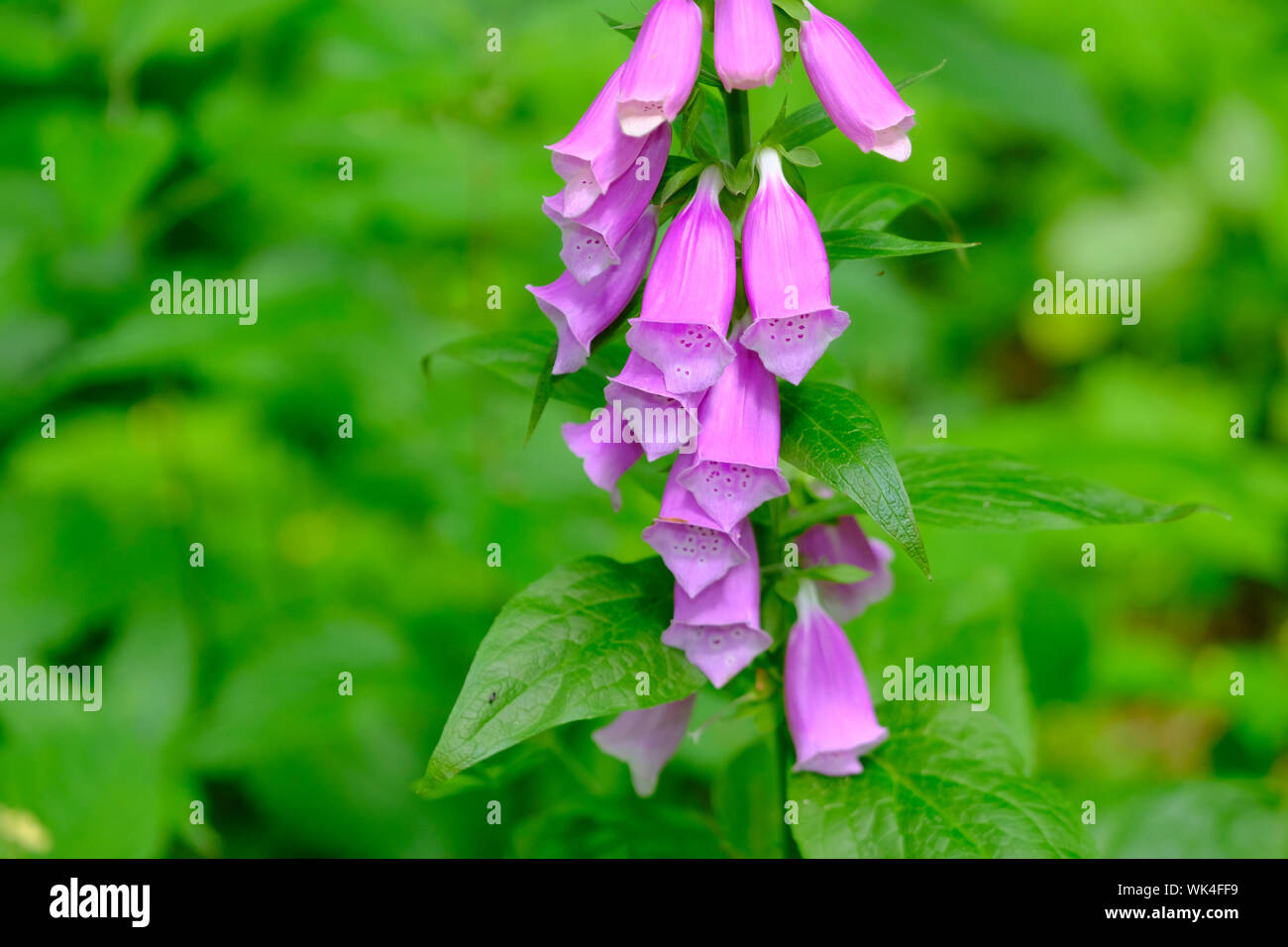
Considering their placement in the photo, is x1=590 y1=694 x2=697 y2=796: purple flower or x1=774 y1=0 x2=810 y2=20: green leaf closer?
x1=774 y1=0 x2=810 y2=20: green leaf

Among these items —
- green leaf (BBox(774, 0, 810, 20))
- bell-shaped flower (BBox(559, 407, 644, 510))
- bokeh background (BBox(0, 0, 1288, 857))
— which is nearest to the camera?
green leaf (BBox(774, 0, 810, 20))

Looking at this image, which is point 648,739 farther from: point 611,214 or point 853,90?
point 853,90

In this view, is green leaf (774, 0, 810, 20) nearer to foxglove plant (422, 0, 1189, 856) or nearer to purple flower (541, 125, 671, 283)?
foxglove plant (422, 0, 1189, 856)

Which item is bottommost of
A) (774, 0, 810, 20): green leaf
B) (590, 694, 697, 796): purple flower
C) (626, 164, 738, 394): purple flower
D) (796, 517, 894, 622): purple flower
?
(590, 694, 697, 796): purple flower

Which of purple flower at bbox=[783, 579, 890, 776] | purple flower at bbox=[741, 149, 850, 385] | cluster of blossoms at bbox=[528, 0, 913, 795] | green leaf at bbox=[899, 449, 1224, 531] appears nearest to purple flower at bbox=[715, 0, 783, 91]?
cluster of blossoms at bbox=[528, 0, 913, 795]

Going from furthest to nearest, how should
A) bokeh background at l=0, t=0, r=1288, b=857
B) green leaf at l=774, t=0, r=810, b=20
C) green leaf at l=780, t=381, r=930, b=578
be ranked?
1. bokeh background at l=0, t=0, r=1288, b=857
2. green leaf at l=774, t=0, r=810, b=20
3. green leaf at l=780, t=381, r=930, b=578
